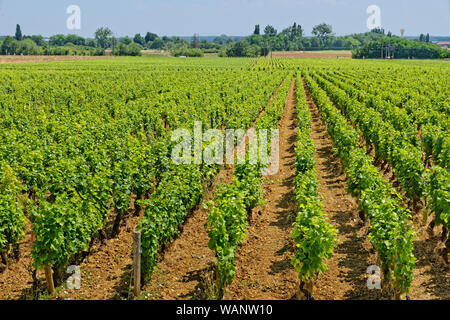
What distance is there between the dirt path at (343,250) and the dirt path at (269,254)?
32.3 inches

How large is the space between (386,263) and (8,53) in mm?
142776

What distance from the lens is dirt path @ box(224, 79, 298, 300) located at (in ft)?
27.3

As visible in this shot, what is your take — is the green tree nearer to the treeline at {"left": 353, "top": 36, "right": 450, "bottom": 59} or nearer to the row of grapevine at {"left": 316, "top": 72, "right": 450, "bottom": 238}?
the treeline at {"left": 353, "top": 36, "right": 450, "bottom": 59}

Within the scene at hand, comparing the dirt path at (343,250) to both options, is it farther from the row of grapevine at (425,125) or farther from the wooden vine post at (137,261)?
the wooden vine post at (137,261)

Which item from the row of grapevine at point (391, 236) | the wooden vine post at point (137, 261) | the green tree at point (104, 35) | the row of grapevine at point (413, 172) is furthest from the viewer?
the green tree at point (104, 35)

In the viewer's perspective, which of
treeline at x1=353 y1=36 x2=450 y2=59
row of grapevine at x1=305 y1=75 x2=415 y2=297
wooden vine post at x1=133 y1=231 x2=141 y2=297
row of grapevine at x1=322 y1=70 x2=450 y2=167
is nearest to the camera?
row of grapevine at x1=305 y1=75 x2=415 y2=297

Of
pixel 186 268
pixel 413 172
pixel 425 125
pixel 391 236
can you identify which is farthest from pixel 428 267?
pixel 425 125

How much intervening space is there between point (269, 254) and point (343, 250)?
71.4 inches

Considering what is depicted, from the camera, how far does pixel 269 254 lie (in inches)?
384

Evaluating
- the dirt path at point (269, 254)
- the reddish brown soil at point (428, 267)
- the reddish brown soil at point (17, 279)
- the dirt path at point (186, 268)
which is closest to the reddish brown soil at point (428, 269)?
the reddish brown soil at point (428, 267)

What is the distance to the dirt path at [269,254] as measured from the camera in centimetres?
833

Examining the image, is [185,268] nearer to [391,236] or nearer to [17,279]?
[17,279]

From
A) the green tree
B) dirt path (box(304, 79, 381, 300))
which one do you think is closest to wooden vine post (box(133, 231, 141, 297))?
dirt path (box(304, 79, 381, 300))

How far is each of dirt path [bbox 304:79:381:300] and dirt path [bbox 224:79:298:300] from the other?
0.82 metres
